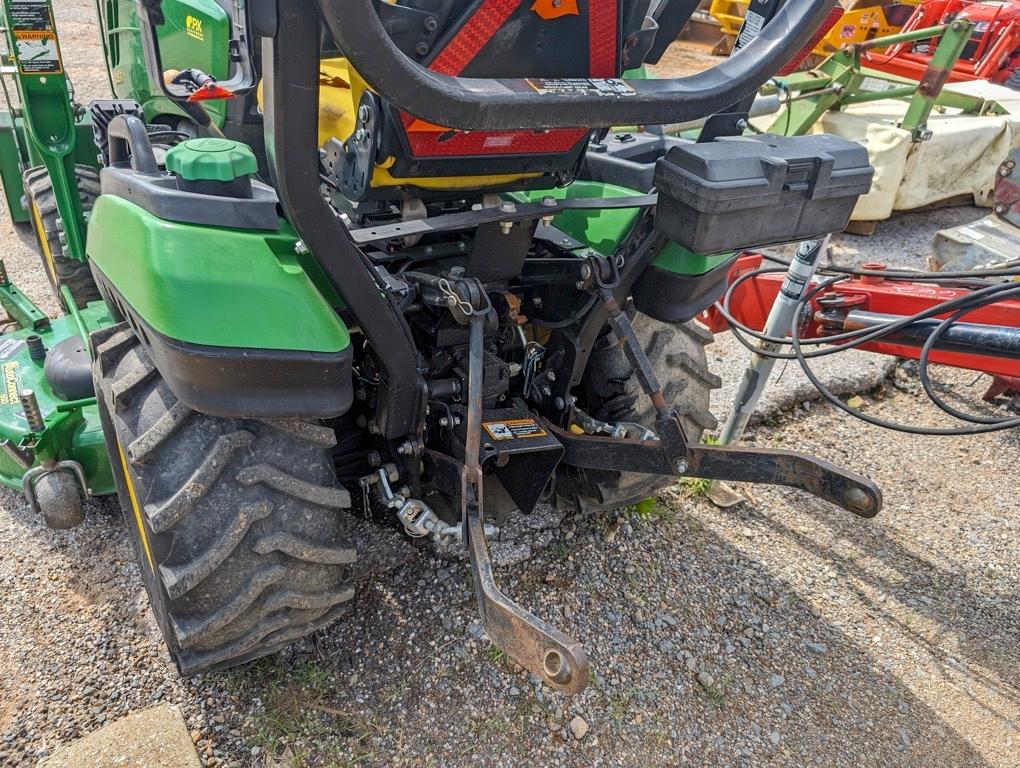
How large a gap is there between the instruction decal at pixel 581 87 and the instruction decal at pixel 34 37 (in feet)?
8.04

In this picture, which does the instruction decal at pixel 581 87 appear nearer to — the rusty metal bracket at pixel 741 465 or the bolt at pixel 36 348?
the rusty metal bracket at pixel 741 465

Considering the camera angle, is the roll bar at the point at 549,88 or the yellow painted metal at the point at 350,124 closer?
the roll bar at the point at 549,88

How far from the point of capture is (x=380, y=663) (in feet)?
7.66

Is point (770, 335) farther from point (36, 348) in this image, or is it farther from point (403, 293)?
point (36, 348)

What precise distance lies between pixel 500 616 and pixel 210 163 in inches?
43.5

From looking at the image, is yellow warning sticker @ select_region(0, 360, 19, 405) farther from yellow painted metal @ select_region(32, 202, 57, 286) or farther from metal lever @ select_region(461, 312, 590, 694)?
metal lever @ select_region(461, 312, 590, 694)

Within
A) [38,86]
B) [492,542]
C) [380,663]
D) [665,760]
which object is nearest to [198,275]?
[380,663]

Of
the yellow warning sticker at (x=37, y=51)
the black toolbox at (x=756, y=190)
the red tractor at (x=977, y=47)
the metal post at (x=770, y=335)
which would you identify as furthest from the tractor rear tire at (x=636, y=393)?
the red tractor at (x=977, y=47)

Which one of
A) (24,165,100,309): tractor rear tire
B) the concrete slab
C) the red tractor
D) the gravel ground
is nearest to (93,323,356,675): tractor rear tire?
the concrete slab

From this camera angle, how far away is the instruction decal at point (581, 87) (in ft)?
5.00

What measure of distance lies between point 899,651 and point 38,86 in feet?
Answer: 12.4

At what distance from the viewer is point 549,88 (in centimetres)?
153

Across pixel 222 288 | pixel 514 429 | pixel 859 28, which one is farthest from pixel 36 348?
pixel 859 28

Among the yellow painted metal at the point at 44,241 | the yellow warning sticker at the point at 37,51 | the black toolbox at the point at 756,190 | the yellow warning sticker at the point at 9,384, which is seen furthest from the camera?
the yellow painted metal at the point at 44,241
